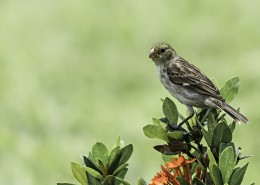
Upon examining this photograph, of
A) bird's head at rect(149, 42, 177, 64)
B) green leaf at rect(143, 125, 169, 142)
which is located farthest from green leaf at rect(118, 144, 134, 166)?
bird's head at rect(149, 42, 177, 64)

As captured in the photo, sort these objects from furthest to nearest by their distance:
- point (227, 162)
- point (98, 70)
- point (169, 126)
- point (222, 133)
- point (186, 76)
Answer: point (98, 70)
point (186, 76)
point (169, 126)
point (222, 133)
point (227, 162)

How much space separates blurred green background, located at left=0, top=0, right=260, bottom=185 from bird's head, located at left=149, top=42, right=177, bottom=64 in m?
3.06

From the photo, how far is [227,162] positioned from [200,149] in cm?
28

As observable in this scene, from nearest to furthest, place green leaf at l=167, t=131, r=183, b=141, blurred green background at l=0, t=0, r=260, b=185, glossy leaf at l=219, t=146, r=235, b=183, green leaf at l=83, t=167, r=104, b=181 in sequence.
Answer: glossy leaf at l=219, t=146, r=235, b=183 → green leaf at l=83, t=167, r=104, b=181 → green leaf at l=167, t=131, r=183, b=141 → blurred green background at l=0, t=0, r=260, b=185

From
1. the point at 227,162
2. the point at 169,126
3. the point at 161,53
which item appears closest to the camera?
the point at 227,162

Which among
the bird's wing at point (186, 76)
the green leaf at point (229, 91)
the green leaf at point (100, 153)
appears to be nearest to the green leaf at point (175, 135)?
the green leaf at point (100, 153)

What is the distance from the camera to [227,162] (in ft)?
8.19

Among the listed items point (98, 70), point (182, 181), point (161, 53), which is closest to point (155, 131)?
point (182, 181)

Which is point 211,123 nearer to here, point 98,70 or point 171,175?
point 171,175

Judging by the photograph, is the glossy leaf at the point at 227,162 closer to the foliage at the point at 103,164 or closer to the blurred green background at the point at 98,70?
the foliage at the point at 103,164

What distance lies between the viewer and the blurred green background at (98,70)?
838cm

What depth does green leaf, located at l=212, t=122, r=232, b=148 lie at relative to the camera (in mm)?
2619

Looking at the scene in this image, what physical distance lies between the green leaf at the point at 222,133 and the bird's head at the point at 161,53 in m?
1.99

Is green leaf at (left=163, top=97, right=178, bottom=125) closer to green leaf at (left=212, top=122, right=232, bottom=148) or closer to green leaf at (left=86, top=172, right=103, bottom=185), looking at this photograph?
green leaf at (left=212, top=122, right=232, bottom=148)
